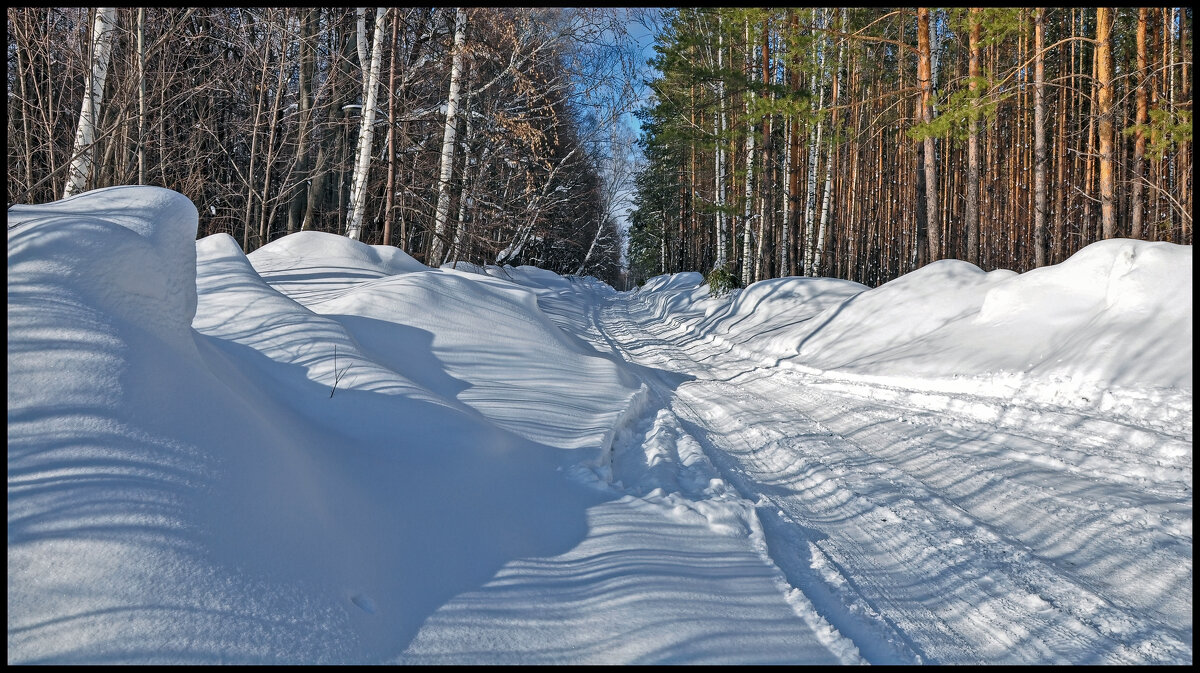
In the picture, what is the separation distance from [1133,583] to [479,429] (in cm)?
348

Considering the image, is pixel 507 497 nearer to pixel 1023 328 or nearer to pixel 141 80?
pixel 1023 328

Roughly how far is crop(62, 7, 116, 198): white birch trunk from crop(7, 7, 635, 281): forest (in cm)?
3

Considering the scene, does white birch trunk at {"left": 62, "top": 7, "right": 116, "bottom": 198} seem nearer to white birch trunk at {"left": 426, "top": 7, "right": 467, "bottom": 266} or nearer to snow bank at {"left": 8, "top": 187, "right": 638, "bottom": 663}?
white birch trunk at {"left": 426, "top": 7, "right": 467, "bottom": 266}

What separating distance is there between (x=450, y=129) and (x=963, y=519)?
41.1ft

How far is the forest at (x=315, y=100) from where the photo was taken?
9805 mm

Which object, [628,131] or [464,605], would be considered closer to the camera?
[464,605]

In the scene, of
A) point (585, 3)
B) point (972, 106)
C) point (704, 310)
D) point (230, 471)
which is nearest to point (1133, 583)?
point (230, 471)

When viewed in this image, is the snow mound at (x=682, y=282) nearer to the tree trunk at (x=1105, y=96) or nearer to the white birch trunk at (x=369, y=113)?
the tree trunk at (x=1105, y=96)

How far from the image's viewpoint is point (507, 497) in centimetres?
350

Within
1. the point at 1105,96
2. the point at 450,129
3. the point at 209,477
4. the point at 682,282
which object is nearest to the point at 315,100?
the point at 450,129

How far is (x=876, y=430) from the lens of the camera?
534 cm

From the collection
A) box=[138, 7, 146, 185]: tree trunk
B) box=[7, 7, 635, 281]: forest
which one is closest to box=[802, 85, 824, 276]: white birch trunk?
box=[7, 7, 635, 281]: forest

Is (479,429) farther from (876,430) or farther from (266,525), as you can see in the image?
(876,430)

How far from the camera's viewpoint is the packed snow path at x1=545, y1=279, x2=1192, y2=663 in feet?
8.00
